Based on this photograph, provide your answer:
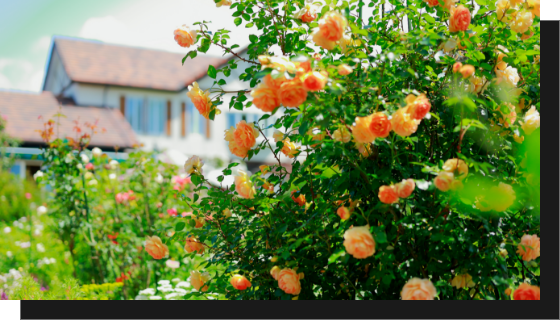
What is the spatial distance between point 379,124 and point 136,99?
12849 millimetres

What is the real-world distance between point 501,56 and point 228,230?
963 millimetres

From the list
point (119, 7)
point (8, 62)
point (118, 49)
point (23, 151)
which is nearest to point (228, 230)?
point (119, 7)

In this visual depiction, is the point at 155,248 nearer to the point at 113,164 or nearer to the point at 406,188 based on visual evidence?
the point at 406,188

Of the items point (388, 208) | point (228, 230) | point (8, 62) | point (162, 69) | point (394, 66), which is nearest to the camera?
point (388, 208)

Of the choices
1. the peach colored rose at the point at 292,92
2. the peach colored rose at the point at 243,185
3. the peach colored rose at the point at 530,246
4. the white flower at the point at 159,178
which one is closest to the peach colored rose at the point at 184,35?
the peach colored rose at the point at 243,185

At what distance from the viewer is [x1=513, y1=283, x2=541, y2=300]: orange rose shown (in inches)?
44.2

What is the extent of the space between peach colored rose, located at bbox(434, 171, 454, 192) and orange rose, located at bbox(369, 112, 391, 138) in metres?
0.16

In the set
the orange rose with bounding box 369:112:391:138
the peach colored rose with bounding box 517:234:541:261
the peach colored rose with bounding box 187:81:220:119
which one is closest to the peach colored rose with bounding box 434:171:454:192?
the orange rose with bounding box 369:112:391:138

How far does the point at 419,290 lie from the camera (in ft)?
3.37

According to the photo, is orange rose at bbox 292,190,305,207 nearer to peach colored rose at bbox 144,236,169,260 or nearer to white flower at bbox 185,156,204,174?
white flower at bbox 185,156,204,174

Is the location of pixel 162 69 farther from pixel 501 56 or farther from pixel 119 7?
pixel 501 56

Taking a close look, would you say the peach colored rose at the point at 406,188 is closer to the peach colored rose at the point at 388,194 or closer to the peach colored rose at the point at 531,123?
the peach colored rose at the point at 388,194

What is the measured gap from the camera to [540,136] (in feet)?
4.05

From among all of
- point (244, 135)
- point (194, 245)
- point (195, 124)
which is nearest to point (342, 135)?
point (244, 135)
